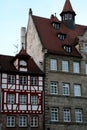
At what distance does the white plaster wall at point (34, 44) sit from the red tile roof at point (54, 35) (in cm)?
68

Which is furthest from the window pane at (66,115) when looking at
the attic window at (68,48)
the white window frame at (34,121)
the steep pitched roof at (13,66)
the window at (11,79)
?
the attic window at (68,48)

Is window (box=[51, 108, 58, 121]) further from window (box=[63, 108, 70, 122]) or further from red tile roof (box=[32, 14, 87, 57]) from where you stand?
red tile roof (box=[32, 14, 87, 57])

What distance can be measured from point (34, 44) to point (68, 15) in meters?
8.76

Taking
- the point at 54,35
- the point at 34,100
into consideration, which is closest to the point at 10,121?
the point at 34,100

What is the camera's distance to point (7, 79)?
142 ft

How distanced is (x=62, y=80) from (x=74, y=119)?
17.1ft

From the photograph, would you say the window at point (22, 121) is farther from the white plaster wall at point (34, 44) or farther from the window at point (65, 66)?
the window at point (65, 66)

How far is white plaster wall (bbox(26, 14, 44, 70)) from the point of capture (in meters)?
48.0

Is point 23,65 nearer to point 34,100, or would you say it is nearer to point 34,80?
point 34,80

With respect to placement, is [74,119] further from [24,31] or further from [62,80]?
[24,31]

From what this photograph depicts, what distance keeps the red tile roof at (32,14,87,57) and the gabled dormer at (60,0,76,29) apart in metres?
0.84

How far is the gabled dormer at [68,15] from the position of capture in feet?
180

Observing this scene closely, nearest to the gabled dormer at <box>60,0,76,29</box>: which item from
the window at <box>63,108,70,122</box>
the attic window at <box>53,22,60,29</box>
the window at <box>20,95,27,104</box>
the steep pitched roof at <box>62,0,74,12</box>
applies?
the steep pitched roof at <box>62,0,74,12</box>

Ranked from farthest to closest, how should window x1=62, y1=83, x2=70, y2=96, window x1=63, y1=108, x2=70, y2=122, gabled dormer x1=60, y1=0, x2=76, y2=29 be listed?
gabled dormer x1=60, y1=0, x2=76, y2=29, window x1=62, y1=83, x2=70, y2=96, window x1=63, y1=108, x2=70, y2=122
